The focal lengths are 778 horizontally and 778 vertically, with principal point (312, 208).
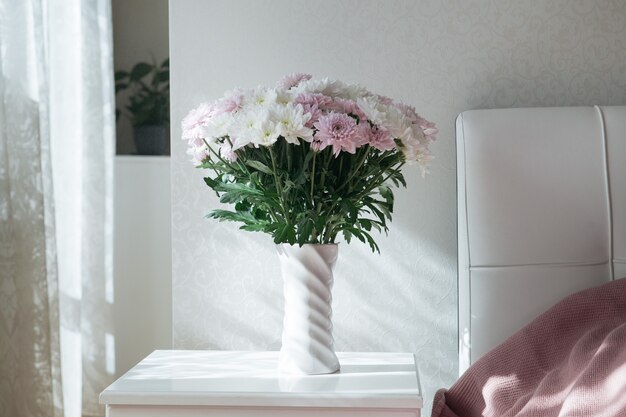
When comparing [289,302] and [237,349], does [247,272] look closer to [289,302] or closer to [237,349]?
[237,349]

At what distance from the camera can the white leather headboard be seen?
64.2 inches

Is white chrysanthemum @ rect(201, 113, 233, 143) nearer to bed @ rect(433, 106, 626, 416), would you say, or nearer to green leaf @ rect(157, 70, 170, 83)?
bed @ rect(433, 106, 626, 416)

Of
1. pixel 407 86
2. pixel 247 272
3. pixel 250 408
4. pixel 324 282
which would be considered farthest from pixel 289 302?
pixel 407 86

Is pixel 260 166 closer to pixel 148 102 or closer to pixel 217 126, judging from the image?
pixel 217 126

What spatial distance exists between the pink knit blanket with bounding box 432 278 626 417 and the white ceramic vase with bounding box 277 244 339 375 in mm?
252

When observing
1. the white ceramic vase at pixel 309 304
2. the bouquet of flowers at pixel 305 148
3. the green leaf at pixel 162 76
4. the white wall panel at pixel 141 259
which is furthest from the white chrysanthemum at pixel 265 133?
the green leaf at pixel 162 76

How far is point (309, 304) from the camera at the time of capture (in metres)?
1.43

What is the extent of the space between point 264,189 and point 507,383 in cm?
57

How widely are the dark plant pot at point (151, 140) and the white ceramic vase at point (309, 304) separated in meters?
1.22

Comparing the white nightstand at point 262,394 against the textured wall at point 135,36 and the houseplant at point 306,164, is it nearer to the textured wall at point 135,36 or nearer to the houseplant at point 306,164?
the houseplant at point 306,164

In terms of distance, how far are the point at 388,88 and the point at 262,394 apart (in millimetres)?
797

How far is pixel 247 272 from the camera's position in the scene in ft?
6.02

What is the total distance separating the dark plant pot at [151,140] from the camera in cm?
255

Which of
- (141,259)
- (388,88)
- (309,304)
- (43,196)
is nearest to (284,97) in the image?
(309,304)
